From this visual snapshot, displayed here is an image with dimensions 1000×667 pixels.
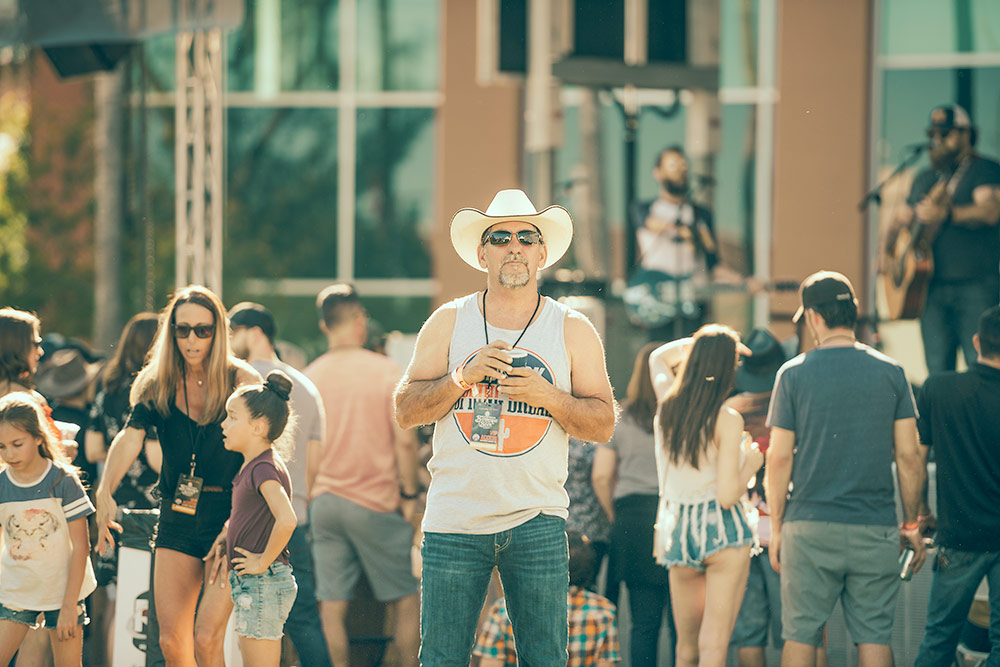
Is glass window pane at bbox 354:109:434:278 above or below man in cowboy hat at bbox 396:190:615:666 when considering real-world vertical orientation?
above

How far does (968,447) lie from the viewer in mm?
5938

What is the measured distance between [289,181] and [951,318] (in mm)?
7707

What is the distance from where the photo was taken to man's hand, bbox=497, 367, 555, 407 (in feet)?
13.7

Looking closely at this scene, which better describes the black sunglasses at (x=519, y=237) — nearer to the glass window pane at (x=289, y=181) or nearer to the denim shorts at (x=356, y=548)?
the denim shorts at (x=356, y=548)

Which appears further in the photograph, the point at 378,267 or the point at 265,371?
the point at 378,267

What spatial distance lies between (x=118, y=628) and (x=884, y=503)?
3558mm

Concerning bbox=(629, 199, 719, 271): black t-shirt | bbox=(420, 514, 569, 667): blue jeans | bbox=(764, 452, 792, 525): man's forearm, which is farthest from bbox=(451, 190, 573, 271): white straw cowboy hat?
bbox=(629, 199, 719, 271): black t-shirt

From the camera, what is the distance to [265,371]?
6.38 metres

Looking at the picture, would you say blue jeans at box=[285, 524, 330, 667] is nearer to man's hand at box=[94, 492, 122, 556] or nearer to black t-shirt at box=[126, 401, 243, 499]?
black t-shirt at box=[126, 401, 243, 499]

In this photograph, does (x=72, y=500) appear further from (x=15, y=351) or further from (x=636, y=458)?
(x=636, y=458)

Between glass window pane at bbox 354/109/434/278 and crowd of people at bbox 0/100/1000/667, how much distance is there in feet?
24.7

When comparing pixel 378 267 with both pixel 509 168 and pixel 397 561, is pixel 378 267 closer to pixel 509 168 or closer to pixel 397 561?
pixel 509 168

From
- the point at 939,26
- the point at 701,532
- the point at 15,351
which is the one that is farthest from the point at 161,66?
the point at 701,532

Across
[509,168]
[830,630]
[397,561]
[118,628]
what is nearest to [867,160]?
[509,168]
